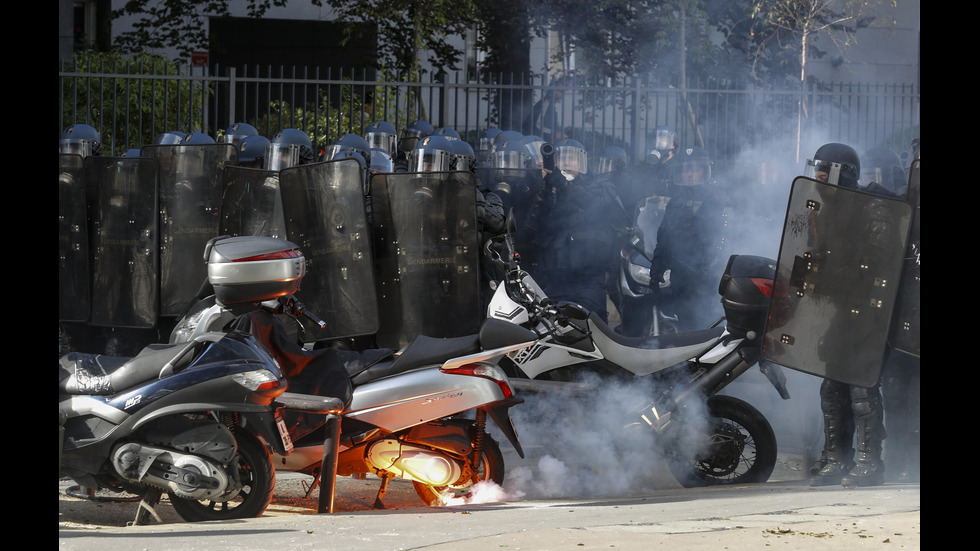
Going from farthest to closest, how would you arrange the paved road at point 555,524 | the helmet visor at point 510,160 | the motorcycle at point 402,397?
the helmet visor at point 510,160 < the motorcycle at point 402,397 < the paved road at point 555,524

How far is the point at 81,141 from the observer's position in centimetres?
800

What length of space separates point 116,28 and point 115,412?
1384 cm

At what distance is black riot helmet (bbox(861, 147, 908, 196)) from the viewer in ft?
22.0

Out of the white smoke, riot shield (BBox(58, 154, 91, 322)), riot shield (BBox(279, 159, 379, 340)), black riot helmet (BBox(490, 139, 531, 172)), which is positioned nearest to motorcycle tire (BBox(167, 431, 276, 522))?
the white smoke

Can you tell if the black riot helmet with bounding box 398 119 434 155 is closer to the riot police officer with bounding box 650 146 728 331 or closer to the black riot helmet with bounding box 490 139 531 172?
the black riot helmet with bounding box 490 139 531 172

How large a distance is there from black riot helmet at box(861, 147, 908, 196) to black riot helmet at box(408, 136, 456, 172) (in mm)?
2463

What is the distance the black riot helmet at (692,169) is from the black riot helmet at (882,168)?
1349 millimetres

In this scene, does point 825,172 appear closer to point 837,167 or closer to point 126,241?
point 837,167

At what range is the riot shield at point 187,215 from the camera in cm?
673

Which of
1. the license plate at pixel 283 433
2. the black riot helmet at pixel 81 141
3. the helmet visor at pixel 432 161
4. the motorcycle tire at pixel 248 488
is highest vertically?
the black riot helmet at pixel 81 141

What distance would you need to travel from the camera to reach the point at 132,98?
12.3 m

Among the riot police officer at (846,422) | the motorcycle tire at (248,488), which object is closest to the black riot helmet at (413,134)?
the riot police officer at (846,422)

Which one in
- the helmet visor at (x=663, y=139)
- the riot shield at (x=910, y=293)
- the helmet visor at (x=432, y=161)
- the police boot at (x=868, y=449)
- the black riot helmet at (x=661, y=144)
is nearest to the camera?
the riot shield at (x=910, y=293)

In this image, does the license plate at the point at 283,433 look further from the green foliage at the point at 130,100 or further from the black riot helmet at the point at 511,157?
the green foliage at the point at 130,100
